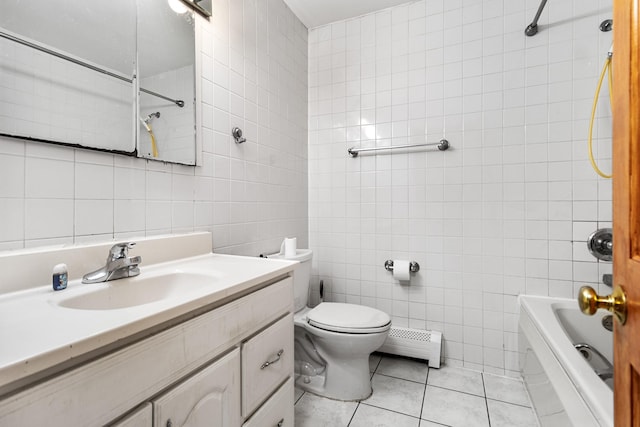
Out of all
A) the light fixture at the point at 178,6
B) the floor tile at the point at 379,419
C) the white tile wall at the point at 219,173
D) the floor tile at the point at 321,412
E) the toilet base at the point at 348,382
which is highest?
the light fixture at the point at 178,6

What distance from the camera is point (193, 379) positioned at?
0.70m

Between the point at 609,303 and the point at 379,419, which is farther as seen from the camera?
the point at 379,419

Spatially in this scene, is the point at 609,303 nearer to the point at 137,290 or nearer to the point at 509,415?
the point at 137,290

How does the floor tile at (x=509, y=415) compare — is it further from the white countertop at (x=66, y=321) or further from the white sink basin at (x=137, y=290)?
the white sink basin at (x=137, y=290)

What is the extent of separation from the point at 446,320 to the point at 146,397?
177 centimetres

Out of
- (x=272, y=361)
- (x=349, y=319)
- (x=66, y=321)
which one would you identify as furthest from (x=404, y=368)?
(x=66, y=321)

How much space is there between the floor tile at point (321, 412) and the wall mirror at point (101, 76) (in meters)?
1.29

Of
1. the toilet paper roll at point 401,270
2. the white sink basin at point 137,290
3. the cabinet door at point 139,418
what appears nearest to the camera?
the cabinet door at point 139,418

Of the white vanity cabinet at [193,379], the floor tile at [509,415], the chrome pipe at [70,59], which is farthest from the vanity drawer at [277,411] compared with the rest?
the chrome pipe at [70,59]

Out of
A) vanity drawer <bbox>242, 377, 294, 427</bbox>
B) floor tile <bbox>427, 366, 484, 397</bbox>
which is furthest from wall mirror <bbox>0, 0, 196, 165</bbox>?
floor tile <bbox>427, 366, 484, 397</bbox>

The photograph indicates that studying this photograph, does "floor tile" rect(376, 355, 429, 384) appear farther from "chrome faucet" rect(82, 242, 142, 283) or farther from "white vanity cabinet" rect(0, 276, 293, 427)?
"chrome faucet" rect(82, 242, 142, 283)

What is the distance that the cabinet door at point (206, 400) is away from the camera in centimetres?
64

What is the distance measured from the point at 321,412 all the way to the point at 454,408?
2.16 feet

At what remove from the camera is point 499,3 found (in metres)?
1.77
